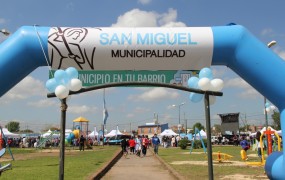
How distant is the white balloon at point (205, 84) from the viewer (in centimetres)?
645

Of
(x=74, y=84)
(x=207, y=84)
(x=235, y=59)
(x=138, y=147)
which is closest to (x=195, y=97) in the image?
(x=207, y=84)

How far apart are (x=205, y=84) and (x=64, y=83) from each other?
8.41ft

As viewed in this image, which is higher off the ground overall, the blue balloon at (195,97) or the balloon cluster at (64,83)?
the balloon cluster at (64,83)

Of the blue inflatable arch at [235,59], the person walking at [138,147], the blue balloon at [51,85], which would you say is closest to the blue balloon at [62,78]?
the blue balloon at [51,85]

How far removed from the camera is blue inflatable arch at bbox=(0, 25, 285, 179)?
7.03 meters

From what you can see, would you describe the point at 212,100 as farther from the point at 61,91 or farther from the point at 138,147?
the point at 138,147

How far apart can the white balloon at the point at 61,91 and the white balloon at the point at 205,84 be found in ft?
8.06

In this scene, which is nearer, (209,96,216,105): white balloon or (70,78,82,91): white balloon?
(70,78,82,91): white balloon

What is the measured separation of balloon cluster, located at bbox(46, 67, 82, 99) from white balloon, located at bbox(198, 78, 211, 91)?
2.24 metres

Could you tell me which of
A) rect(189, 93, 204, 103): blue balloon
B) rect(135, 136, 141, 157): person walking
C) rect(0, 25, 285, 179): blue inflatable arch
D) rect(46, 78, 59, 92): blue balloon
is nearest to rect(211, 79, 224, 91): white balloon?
rect(189, 93, 204, 103): blue balloon

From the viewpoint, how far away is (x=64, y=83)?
624cm

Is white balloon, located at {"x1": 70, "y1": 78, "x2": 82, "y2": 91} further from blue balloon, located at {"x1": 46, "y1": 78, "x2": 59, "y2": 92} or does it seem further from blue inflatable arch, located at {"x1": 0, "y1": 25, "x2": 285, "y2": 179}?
blue inflatable arch, located at {"x1": 0, "y1": 25, "x2": 285, "y2": 179}

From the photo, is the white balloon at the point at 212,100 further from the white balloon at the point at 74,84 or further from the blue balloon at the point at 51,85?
the blue balloon at the point at 51,85

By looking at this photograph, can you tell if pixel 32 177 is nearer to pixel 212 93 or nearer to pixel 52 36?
pixel 52 36
